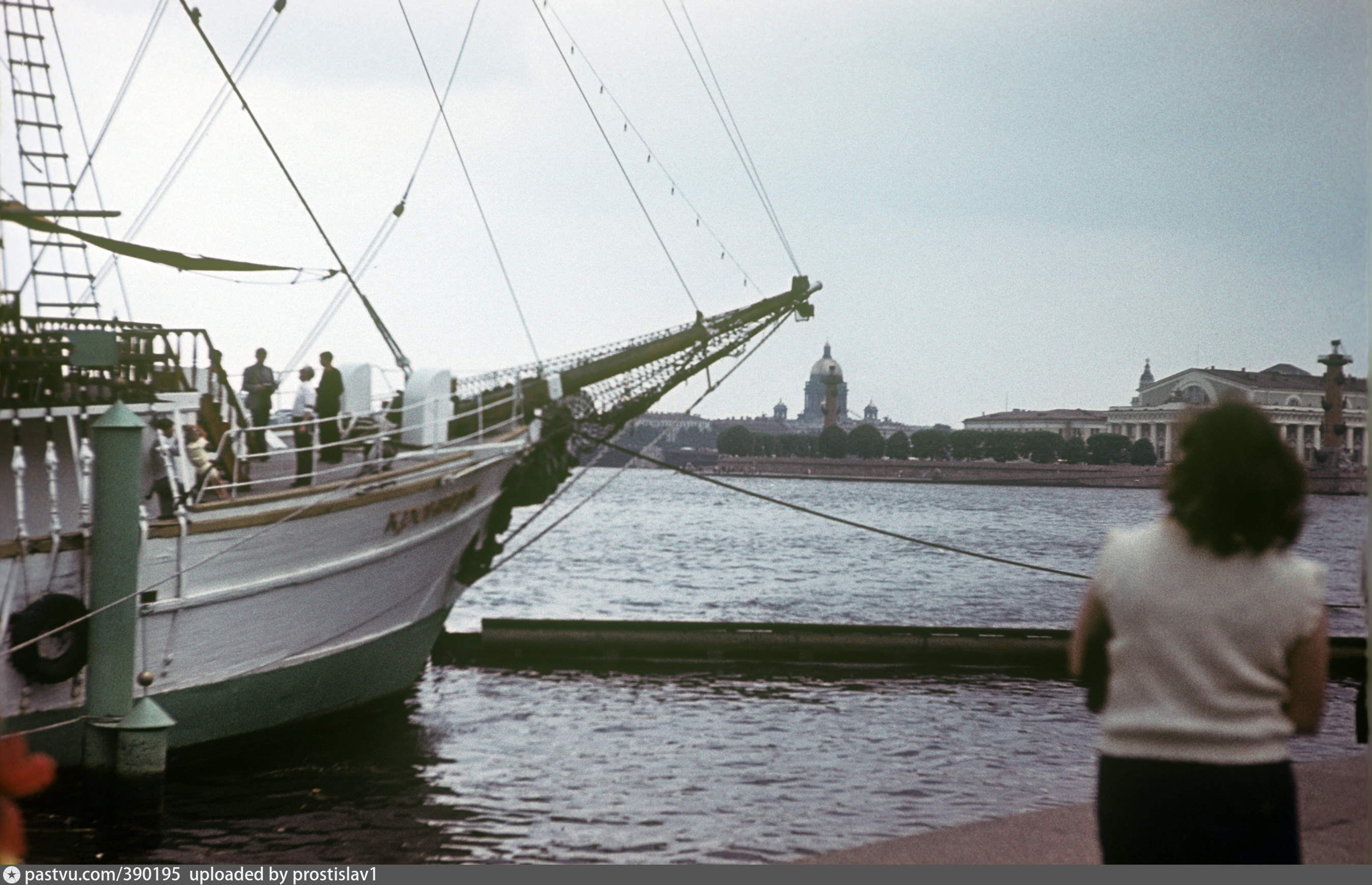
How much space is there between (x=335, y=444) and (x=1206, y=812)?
8.77m

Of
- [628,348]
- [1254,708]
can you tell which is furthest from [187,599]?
[1254,708]

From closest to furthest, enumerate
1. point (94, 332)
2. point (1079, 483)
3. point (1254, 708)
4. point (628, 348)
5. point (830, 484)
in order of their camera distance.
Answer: point (1254, 708) → point (94, 332) → point (628, 348) → point (1079, 483) → point (830, 484)

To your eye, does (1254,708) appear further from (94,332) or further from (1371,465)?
(94,332)

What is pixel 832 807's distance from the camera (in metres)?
11.1

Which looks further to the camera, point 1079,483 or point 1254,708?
point 1079,483

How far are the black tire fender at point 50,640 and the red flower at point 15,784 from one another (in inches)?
309

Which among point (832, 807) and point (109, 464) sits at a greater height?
point (109, 464)

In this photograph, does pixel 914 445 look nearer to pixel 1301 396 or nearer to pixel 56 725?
pixel 1301 396

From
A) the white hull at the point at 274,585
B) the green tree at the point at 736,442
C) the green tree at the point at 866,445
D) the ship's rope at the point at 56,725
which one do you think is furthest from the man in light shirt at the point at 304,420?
the green tree at the point at 736,442

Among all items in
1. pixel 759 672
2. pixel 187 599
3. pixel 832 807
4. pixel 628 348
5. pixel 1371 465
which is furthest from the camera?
pixel 759 672

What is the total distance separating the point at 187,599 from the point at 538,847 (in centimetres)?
348

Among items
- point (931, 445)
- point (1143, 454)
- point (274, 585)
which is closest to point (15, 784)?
point (274, 585)

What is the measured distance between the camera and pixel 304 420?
12.6 m

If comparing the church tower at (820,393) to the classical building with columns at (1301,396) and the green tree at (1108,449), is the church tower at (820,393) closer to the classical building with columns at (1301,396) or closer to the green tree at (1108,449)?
the green tree at (1108,449)
